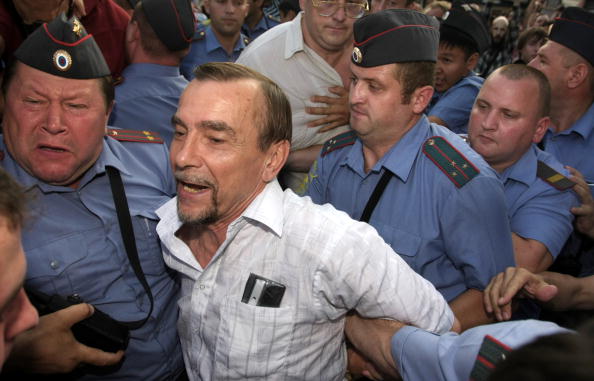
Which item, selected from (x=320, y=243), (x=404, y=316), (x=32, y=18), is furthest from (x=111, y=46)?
(x=404, y=316)

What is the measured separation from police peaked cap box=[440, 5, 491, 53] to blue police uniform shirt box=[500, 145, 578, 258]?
1586mm

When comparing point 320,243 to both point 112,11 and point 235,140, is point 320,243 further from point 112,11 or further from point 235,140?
point 112,11

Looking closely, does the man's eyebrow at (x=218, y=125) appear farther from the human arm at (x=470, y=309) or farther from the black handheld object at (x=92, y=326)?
the human arm at (x=470, y=309)

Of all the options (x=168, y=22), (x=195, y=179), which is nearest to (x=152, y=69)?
(x=168, y=22)

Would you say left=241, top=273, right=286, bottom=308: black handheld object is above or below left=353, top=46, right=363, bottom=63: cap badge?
below

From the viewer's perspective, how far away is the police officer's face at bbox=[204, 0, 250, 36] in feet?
15.7

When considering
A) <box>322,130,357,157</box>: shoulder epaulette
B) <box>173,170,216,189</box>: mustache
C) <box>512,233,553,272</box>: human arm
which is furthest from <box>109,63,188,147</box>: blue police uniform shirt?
<box>512,233,553,272</box>: human arm

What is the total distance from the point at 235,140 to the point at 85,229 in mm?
864

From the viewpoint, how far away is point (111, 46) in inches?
130

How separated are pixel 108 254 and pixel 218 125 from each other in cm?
87

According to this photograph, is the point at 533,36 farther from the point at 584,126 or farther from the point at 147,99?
the point at 147,99

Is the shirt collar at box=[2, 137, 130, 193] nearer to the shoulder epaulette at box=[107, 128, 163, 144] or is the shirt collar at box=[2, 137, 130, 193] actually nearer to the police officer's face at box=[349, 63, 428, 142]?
the shoulder epaulette at box=[107, 128, 163, 144]

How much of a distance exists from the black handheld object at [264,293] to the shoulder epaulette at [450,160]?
921 millimetres

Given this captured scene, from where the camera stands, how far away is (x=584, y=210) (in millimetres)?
2646
